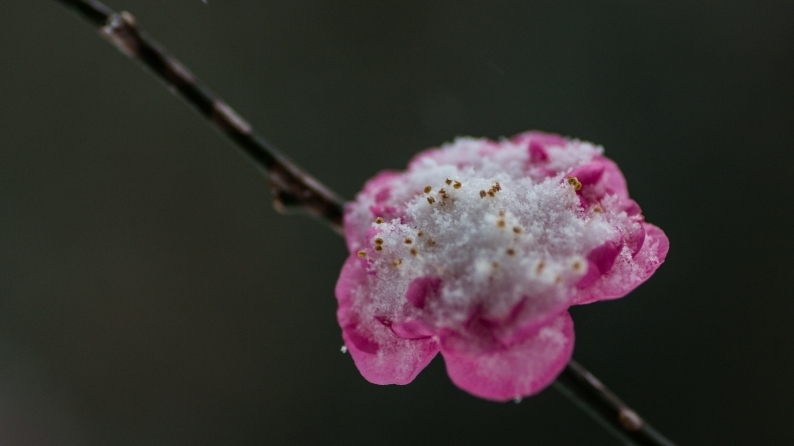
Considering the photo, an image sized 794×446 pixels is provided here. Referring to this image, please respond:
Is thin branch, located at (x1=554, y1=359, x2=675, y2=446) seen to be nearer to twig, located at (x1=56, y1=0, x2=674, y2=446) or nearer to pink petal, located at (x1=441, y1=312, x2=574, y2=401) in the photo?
twig, located at (x1=56, y1=0, x2=674, y2=446)

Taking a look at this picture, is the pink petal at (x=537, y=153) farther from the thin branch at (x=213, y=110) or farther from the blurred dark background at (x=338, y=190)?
the blurred dark background at (x=338, y=190)

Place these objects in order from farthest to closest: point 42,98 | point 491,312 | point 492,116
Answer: point 42,98 → point 492,116 → point 491,312

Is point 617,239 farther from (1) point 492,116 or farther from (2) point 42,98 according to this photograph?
(2) point 42,98

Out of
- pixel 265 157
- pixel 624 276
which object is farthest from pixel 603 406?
pixel 265 157

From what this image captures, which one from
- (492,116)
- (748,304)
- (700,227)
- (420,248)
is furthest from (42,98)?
(748,304)

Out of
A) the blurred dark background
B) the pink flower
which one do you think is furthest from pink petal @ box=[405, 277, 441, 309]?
the blurred dark background

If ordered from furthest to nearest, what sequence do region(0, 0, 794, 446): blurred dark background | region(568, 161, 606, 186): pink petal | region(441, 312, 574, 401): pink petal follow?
region(0, 0, 794, 446): blurred dark background
region(568, 161, 606, 186): pink petal
region(441, 312, 574, 401): pink petal
